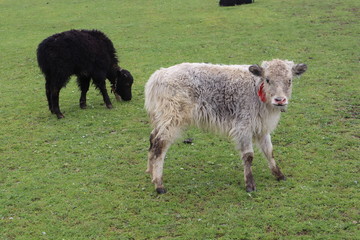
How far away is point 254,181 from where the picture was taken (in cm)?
748

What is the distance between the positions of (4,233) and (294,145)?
557 cm

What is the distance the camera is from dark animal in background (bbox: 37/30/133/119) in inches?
443

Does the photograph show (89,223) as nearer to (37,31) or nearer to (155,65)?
(155,65)

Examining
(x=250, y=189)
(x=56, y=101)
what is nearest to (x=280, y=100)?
(x=250, y=189)

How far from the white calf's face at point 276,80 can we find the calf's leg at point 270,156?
29.3 inches

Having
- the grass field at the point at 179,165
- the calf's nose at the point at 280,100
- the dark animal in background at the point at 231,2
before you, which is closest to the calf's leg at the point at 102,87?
the grass field at the point at 179,165

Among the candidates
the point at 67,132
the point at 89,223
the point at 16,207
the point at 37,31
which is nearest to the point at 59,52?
the point at 67,132

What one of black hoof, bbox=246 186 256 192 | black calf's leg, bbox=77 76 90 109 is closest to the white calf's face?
black hoof, bbox=246 186 256 192

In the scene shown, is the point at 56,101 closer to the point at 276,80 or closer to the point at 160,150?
the point at 160,150

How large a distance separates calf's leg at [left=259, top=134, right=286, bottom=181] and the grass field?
140 millimetres

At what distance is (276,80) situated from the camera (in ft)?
22.9

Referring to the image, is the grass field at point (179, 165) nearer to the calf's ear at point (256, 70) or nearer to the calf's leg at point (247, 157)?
the calf's leg at point (247, 157)

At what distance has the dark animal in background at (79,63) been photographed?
1125cm

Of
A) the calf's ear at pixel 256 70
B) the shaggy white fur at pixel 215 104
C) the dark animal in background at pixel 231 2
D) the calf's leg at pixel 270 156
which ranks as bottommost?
the calf's leg at pixel 270 156
